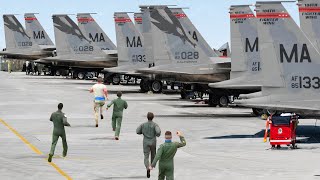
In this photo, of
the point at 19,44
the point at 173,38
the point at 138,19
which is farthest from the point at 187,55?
the point at 19,44

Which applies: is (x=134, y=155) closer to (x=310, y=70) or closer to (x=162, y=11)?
(x=310, y=70)

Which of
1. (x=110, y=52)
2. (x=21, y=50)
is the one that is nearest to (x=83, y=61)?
(x=110, y=52)

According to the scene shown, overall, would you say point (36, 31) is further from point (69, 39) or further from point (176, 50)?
point (176, 50)

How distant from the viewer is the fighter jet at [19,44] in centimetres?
10975

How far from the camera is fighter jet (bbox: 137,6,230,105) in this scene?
51.7m

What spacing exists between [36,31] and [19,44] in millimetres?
3292

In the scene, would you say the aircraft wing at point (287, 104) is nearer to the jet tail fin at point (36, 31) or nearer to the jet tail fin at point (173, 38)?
the jet tail fin at point (173, 38)

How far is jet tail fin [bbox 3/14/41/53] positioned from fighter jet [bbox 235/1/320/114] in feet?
263

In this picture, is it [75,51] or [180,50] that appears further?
[75,51]

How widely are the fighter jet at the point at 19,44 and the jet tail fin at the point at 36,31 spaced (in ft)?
2.72

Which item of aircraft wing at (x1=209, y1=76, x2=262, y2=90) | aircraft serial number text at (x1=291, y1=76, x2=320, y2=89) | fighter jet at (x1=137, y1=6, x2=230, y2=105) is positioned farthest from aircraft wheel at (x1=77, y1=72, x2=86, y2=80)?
aircraft serial number text at (x1=291, y1=76, x2=320, y2=89)

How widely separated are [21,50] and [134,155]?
85524 millimetres

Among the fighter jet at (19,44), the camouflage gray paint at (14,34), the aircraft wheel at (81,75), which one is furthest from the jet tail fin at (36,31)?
the aircraft wheel at (81,75)

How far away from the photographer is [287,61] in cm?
3259
